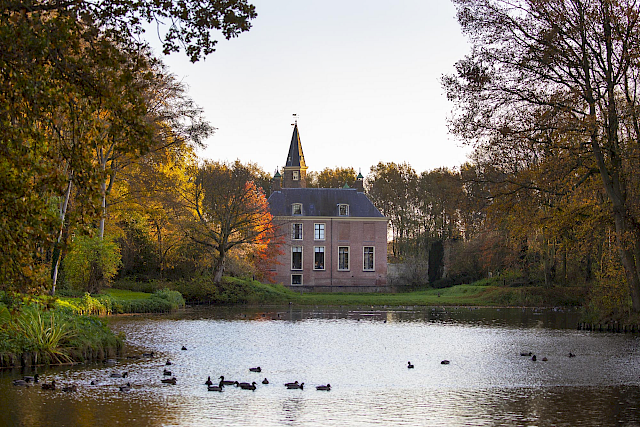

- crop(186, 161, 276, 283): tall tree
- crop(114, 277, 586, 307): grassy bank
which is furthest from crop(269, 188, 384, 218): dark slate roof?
crop(186, 161, 276, 283): tall tree

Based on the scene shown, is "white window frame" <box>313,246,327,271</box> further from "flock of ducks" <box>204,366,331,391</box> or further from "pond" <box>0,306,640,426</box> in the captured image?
"flock of ducks" <box>204,366,331,391</box>

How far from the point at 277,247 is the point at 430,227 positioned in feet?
69.8

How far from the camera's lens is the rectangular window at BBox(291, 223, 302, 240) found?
54.7 meters

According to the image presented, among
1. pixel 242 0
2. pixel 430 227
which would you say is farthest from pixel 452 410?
pixel 430 227

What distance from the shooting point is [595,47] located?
68.6 feet

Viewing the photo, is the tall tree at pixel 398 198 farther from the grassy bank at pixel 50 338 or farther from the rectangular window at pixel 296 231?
the grassy bank at pixel 50 338

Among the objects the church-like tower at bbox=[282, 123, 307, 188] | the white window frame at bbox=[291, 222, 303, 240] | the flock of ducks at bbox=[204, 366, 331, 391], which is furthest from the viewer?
the church-like tower at bbox=[282, 123, 307, 188]

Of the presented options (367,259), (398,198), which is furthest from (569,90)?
(398,198)

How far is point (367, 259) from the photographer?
179 ft

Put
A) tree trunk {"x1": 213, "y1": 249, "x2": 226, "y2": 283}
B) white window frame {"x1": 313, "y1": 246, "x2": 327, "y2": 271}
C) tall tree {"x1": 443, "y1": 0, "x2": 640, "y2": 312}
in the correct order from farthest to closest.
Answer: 1. white window frame {"x1": 313, "y1": 246, "x2": 327, "y2": 271}
2. tree trunk {"x1": 213, "y1": 249, "x2": 226, "y2": 283}
3. tall tree {"x1": 443, "y1": 0, "x2": 640, "y2": 312}

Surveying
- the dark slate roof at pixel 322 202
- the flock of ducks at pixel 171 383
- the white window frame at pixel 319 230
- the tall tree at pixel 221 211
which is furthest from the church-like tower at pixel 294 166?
the flock of ducks at pixel 171 383

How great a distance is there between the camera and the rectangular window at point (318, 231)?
54656 millimetres

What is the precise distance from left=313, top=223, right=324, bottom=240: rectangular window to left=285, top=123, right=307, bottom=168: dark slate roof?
1573 centimetres

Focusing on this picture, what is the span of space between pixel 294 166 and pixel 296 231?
15.8 meters
